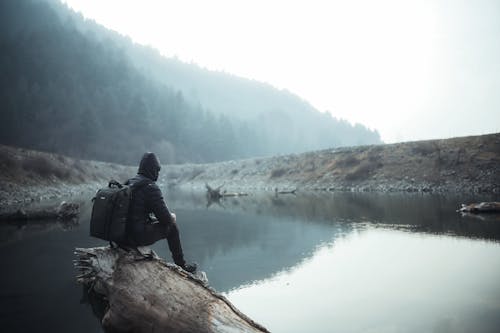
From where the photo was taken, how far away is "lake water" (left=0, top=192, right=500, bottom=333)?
21.9ft

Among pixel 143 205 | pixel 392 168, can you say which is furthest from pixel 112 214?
pixel 392 168

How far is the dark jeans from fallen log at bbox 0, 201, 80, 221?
61.8 ft

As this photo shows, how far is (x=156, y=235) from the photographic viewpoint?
6789 mm

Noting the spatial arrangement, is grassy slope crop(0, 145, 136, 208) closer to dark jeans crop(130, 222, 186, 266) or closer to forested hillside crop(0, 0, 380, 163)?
dark jeans crop(130, 222, 186, 266)

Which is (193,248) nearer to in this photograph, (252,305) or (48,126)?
(252,305)

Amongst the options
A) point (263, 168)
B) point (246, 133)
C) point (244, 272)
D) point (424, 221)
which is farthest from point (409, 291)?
point (246, 133)

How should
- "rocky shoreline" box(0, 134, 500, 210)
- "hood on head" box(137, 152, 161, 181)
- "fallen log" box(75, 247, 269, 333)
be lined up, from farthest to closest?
"rocky shoreline" box(0, 134, 500, 210)
"hood on head" box(137, 152, 161, 181)
"fallen log" box(75, 247, 269, 333)

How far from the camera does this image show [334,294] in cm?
818

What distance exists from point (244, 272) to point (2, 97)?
342ft

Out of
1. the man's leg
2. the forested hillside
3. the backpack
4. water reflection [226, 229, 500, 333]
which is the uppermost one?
the forested hillside

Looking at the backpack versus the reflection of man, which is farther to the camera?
the reflection of man

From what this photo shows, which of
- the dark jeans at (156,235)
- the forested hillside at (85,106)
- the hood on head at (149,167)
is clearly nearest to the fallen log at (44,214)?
the hood on head at (149,167)

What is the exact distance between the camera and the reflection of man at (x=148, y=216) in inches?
254

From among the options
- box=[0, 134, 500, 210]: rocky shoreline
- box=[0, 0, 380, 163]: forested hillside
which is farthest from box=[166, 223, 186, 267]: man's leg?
box=[0, 0, 380, 163]: forested hillside
